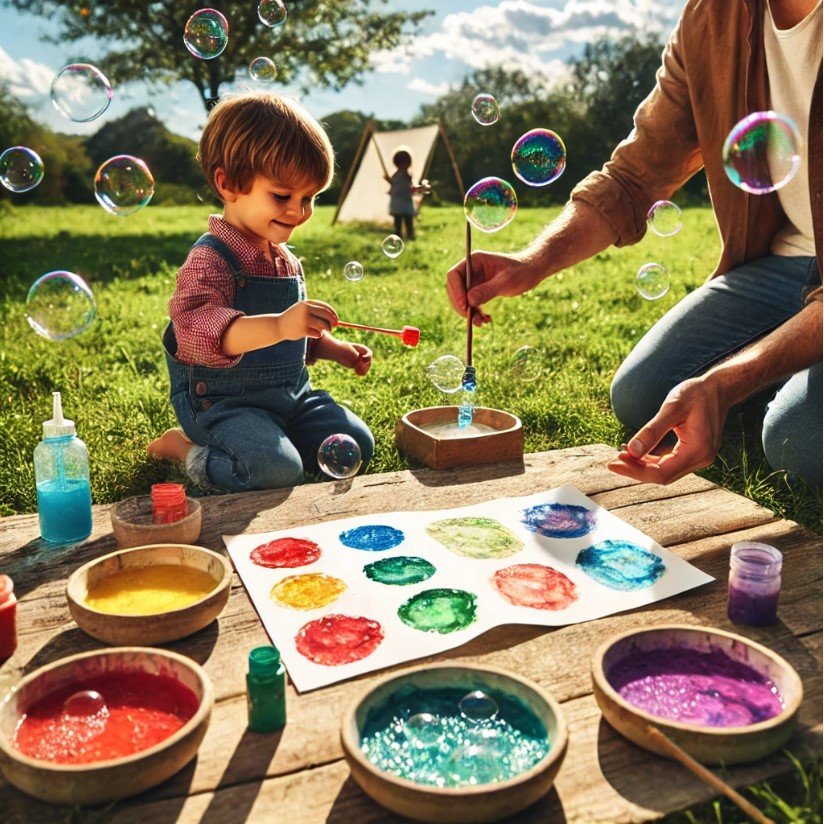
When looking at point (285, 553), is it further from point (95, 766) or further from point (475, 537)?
point (95, 766)

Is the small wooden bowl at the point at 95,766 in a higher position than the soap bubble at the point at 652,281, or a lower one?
lower

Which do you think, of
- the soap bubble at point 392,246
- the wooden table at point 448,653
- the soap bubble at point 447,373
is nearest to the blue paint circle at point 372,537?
the wooden table at point 448,653

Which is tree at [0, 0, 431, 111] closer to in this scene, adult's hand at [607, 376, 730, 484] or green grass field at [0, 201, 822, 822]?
green grass field at [0, 201, 822, 822]

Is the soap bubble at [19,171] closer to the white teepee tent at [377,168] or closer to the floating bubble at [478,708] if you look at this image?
the floating bubble at [478,708]

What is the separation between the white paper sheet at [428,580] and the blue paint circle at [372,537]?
0.02 meters

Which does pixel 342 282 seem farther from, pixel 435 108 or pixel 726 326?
pixel 435 108

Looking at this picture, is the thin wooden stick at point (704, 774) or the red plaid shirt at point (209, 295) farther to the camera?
the red plaid shirt at point (209, 295)

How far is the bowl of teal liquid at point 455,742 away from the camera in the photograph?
3.53 feet

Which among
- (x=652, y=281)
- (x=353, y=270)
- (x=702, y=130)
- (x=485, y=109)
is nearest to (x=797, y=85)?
(x=702, y=130)

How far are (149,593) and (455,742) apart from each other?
2.27ft

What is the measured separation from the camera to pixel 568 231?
Result: 2697 millimetres

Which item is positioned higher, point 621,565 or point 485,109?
point 485,109

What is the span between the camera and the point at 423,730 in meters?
1.22

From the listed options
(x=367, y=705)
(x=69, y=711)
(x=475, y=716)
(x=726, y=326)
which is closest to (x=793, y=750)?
(x=475, y=716)
